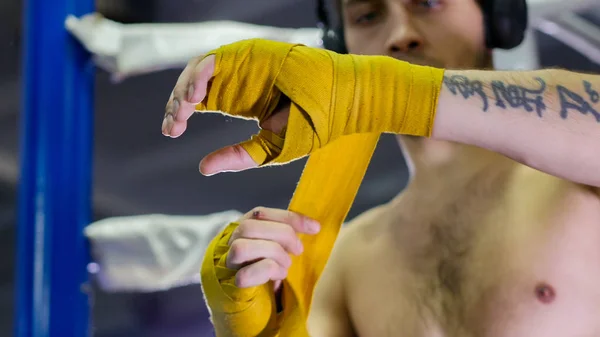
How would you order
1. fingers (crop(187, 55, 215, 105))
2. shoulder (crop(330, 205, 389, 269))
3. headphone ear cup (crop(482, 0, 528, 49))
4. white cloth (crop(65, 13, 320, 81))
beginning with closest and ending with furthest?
fingers (crop(187, 55, 215, 105)) → headphone ear cup (crop(482, 0, 528, 49)) → shoulder (crop(330, 205, 389, 269)) → white cloth (crop(65, 13, 320, 81))

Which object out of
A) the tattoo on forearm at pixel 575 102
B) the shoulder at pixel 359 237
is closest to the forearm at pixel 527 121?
the tattoo on forearm at pixel 575 102

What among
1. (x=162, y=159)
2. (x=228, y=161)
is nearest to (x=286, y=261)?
(x=228, y=161)

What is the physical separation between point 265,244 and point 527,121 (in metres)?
0.32

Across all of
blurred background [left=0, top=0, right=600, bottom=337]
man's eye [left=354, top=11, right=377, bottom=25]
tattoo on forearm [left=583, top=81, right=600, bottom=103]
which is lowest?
blurred background [left=0, top=0, right=600, bottom=337]

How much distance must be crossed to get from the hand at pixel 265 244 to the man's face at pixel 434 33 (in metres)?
0.34

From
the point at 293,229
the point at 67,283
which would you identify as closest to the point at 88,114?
the point at 67,283

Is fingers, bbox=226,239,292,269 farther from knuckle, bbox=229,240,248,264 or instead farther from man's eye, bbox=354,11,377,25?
man's eye, bbox=354,11,377,25

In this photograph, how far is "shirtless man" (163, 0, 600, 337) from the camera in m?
0.54

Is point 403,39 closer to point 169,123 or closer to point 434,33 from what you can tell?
point 434,33

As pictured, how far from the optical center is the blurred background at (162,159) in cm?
142

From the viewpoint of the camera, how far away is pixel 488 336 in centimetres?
78

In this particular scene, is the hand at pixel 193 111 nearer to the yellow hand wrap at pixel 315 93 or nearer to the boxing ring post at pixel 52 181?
the yellow hand wrap at pixel 315 93

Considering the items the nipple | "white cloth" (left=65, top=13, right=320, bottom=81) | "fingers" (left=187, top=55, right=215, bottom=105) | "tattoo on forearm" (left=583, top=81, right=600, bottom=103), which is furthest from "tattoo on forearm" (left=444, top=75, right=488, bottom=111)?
"white cloth" (left=65, top=13, right=320, bottom=81)

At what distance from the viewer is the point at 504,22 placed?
89 cm
